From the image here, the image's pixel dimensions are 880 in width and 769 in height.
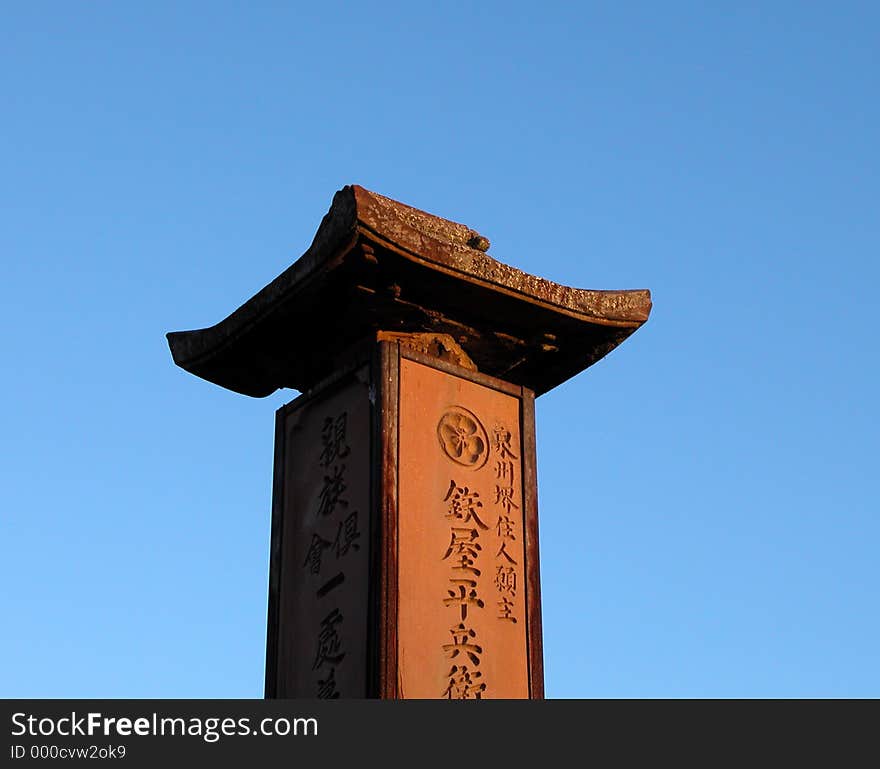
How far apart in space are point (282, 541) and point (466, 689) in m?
1.44

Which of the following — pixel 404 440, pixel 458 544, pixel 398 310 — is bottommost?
pixel 458 544

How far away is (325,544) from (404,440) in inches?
28.3

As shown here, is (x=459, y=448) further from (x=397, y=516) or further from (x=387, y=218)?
(x=387, y=218)

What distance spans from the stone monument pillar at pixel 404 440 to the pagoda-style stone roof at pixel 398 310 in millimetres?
11

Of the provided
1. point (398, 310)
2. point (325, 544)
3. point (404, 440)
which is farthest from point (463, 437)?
point (325, 544)

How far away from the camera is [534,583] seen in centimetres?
823

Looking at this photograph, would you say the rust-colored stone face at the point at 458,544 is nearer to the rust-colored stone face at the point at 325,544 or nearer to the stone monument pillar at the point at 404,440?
the stone monument pillar at the point at 404,440

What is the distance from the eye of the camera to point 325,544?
8.15 metres

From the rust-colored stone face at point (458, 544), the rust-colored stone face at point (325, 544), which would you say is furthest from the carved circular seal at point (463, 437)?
the rust-colored stone face at point (325, 544)

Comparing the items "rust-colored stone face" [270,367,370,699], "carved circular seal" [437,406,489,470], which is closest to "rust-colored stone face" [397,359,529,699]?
"carved circular seal" [437,406,489,470]

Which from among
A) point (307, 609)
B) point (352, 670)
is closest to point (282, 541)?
point (307, 609)

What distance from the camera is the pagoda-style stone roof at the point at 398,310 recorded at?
25.7 feet

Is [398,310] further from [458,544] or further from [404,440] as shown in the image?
[458,544]

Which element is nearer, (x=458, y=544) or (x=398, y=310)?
(x=458, y=544)
